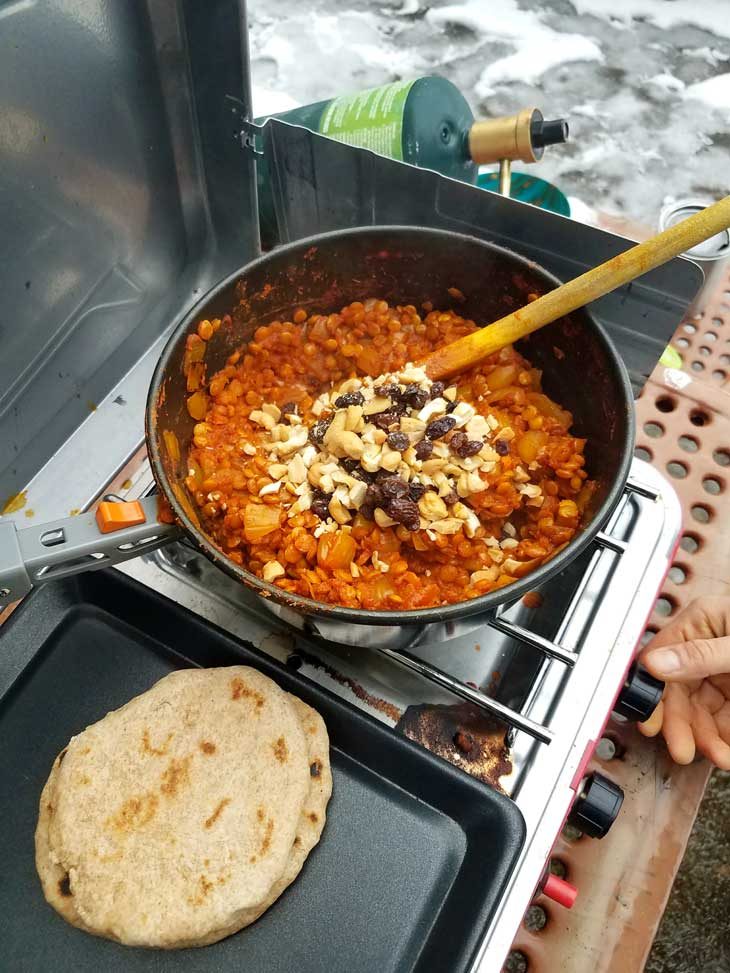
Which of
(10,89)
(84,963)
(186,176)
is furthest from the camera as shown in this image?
(186,176)

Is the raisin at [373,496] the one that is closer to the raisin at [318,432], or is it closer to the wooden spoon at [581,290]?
the raisin at [318,432]

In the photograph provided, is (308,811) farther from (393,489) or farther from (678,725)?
(678,725)

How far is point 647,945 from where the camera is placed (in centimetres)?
124

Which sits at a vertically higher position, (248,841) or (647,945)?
(248,841)

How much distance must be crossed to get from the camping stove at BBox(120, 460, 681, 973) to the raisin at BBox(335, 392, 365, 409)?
0.37m

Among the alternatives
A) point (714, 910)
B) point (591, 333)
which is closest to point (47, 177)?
point (591, 333)

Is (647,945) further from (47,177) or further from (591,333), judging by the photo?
(47,177)

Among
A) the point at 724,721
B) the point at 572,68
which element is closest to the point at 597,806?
the point at 724,721

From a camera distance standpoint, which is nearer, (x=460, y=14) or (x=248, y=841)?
(x=248, y=841)

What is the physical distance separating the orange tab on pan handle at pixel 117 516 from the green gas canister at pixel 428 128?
3.07 ft

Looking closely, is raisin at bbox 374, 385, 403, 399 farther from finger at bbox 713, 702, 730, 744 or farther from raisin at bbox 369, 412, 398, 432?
finger at bbox 713, 702, 730, 744

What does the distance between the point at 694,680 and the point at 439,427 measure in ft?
2.41

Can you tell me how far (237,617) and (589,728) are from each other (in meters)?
0.64

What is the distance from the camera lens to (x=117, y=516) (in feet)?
3.15
